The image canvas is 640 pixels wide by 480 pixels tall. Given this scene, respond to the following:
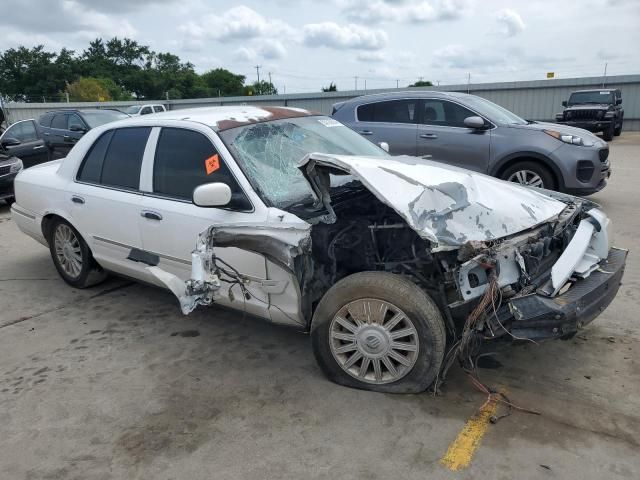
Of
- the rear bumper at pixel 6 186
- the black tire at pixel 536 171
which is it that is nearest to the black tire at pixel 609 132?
the black tire at pixel 536 171

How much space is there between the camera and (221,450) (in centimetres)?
273

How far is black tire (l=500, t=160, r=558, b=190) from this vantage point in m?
7.21

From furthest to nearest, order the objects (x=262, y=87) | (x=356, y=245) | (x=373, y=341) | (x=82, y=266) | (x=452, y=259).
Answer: (x=262, y=87), (x=82, y=266), (x=356, y=245), (x=373, y=341), (x=452, y=259)

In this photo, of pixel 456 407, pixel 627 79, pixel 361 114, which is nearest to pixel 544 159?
pixel 361 114

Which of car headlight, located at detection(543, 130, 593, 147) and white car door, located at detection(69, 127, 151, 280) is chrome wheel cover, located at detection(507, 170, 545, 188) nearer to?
car headlight, located at detection(543, 130, 593, 147)

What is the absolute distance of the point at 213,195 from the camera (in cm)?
325

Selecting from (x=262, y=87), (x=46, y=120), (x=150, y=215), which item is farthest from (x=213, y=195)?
(x=262, y=87)

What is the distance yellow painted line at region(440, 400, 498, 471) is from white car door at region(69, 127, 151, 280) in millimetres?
2659

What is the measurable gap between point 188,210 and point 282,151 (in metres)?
0.80

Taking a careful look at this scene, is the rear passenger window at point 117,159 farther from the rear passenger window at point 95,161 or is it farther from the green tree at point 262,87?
the green tree at point 262,87

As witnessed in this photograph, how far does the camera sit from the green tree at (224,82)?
84.7 meters

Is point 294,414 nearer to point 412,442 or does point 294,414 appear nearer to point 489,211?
point 412,442

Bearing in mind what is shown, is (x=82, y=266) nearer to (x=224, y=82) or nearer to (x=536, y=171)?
(x=536, y=171)

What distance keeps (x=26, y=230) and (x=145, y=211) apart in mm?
2269
